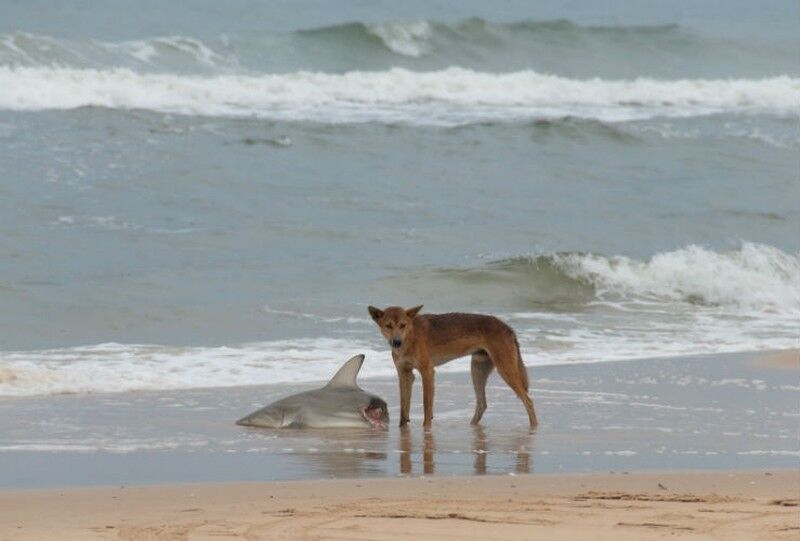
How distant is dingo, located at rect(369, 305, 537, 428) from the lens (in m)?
10.5

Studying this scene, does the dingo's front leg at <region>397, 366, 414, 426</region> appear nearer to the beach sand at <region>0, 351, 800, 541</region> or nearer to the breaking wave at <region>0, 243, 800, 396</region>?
the beach sand at <region>0, 351, 800, 541</region>

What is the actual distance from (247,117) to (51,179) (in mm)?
8364

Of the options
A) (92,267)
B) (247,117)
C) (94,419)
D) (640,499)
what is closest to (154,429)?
(94,419)

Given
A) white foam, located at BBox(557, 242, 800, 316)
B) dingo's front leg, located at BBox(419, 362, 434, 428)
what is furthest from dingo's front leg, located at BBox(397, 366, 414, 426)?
white foam, located at BBox(557, 242, 800, 316)

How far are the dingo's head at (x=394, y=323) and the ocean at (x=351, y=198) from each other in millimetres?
1898

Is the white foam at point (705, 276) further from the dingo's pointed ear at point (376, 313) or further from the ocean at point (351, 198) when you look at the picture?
the dingo's pointed ear at point (376, 313)

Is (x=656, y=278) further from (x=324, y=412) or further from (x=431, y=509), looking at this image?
(x=431, y=509)

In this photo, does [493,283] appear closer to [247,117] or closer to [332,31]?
[247,117]

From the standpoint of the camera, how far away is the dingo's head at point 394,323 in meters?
10.5

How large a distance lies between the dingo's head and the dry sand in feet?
7.65

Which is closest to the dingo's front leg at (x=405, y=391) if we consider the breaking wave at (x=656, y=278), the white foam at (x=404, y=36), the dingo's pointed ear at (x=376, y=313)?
the dingo's pointed ear at (x=376, y=313)

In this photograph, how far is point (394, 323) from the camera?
10.5 m

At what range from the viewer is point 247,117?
2988cm

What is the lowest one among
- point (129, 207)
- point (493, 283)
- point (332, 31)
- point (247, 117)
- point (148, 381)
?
point (148, 381)
